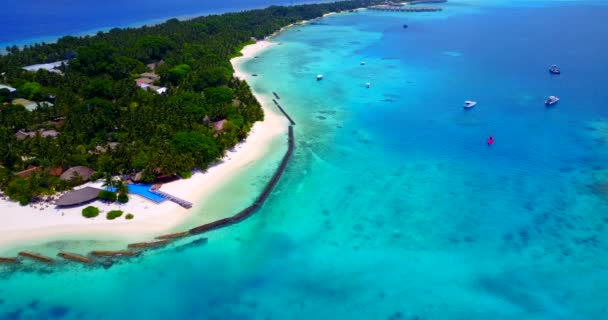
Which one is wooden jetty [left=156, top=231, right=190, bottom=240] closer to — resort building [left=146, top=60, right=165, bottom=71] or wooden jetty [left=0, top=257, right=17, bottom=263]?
wooden jetty [left=0, top=257, right=17, bottom=263]

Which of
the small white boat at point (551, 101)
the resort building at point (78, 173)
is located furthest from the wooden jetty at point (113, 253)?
the small white boat at point (551, 101)

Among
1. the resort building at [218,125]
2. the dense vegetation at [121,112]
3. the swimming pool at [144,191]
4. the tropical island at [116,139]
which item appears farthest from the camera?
the resort building at [218,125]

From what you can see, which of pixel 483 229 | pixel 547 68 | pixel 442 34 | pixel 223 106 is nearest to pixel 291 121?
pixel 223 106

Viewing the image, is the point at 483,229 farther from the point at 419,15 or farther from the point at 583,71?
the point at 419,15

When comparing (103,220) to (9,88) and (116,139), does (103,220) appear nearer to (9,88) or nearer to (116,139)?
(116,139)

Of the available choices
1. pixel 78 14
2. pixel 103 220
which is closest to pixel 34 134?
pixel 103 220

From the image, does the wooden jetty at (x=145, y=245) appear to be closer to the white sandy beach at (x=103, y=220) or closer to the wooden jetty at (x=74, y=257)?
the white sandy beach at (x=103, y=220)

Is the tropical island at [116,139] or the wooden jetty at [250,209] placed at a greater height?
the tropical island at [116,139]
